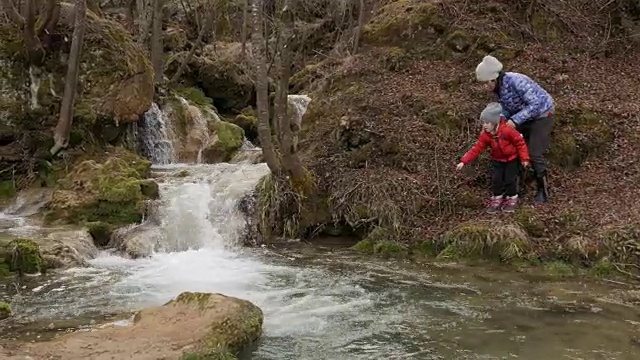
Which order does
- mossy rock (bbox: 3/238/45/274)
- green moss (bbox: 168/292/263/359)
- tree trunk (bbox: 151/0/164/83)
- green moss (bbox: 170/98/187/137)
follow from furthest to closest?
tree trunk (bbox: 151/0/164/83) < green moss (bbox: 170/98/187/137) < mossy rock (bbox: 3/238/45/274) < green moss (bbox: 168/292/263/359)

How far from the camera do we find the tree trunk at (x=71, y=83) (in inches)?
474

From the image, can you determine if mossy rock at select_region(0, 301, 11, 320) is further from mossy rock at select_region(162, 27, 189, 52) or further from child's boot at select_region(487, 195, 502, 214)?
mossy rock at select_region(162, 27, 189, 52)

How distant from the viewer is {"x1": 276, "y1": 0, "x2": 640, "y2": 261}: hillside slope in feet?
31.6

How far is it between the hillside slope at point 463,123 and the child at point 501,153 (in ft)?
1.10

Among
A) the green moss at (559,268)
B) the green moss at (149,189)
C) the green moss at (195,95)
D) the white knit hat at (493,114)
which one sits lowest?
the green moss at (559,268)

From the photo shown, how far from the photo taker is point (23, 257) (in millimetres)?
8773

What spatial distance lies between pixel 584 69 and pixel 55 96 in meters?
10.1

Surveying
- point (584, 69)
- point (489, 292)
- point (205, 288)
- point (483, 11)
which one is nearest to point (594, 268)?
point (489, 292)

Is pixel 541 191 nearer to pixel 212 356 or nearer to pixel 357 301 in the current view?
pixel 357 301

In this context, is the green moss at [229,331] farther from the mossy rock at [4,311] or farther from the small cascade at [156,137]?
the small cascade at [156,137]

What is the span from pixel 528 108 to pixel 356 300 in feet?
13.7

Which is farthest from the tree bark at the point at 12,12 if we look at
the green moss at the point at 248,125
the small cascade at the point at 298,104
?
the green moss at the point at 248,125

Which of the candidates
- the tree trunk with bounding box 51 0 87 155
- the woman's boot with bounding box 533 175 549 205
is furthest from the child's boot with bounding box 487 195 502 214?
the tree trunk with bounding box 51 0 87 155

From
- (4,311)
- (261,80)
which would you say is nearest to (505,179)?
(261,80)
